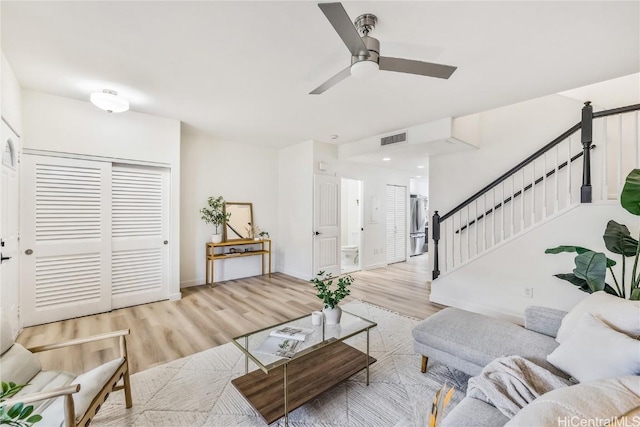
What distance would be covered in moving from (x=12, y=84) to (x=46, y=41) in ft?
3.04

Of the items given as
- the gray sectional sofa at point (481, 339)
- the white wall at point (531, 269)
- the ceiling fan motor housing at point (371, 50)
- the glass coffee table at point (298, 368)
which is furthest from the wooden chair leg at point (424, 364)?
the ceiling fan motor housing at point (371, 50)

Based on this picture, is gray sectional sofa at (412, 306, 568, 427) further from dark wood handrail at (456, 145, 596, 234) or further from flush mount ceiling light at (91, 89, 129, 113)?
flush mount ceiling light at (91, 89, 129, 113)

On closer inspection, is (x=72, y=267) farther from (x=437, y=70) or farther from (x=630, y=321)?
(x=630, y=321)

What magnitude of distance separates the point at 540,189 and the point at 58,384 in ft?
17.3

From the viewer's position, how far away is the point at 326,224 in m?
5.36

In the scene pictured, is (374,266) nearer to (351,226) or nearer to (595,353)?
(351,226)

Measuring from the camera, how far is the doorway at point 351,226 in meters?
6.14

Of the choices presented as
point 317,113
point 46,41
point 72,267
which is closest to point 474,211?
point 317,113

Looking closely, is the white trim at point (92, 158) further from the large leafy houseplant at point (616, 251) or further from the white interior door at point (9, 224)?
the large leafy houseplant at point (616, 251)

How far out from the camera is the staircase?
3.12 metres

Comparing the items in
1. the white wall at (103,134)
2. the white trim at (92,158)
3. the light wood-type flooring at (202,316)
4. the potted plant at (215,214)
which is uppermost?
the white wall at (103,134)

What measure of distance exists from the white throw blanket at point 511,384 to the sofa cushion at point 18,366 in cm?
239

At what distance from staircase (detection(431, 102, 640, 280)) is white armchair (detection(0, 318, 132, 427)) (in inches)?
152

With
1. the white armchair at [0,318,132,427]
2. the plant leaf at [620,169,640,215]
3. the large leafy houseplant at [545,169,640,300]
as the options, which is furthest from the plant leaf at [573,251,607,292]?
the white armchair at [0,318,132,427]
